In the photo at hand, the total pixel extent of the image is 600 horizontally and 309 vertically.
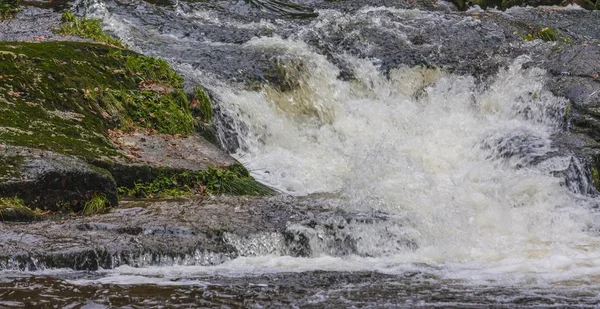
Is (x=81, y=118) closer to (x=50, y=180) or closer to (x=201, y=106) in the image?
(x=50, y=180)

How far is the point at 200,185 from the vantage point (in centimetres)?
836

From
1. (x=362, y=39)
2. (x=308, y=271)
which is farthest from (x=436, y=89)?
(x=308, y=271)

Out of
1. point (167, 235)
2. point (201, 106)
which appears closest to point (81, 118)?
point (201, 106)

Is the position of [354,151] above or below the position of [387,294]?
below

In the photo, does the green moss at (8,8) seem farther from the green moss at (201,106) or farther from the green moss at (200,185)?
the green moss at (200,185)

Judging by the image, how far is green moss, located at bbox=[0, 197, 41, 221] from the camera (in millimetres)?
6293

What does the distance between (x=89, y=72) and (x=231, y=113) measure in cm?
240

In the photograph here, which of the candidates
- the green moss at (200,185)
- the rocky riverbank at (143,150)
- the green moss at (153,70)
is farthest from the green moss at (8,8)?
the green moss at (200,185)

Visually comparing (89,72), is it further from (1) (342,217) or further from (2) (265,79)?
(1) (342,217)

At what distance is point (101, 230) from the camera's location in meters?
6.18

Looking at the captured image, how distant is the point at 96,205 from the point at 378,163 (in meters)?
4.09

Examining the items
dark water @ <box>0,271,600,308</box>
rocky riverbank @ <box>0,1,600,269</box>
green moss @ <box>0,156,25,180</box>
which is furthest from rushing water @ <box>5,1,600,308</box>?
green moss @ <box>0,156,25,180</box>

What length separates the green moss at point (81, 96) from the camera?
786 cm

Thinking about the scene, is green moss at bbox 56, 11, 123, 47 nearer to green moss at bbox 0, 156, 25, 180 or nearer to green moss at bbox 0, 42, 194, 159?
green moss at bbox 0, 42, 194, 159
